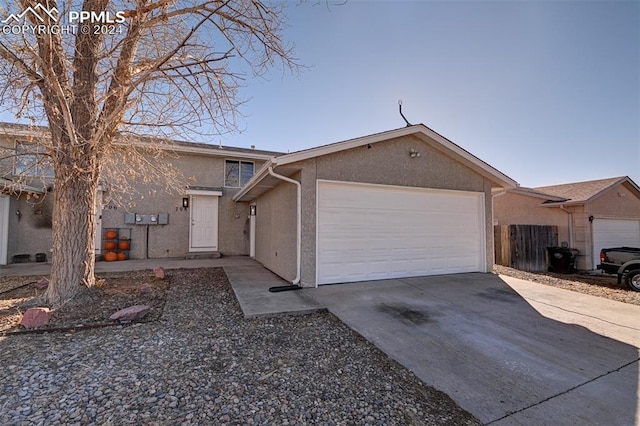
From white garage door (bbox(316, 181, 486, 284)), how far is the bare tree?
3.24 meters

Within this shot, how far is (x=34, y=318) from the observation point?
12.7 ft

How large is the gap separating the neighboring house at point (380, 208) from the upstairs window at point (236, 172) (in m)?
4.05

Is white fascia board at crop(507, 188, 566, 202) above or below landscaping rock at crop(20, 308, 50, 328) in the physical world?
above

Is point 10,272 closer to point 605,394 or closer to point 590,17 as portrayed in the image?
point 605,394

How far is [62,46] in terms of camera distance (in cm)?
461

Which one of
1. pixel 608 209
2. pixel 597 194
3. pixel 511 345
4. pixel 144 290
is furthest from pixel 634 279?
pixel 144 290

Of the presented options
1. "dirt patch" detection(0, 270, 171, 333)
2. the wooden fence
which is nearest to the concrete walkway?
"dirt patch" detection(0, 270, 171, 333)

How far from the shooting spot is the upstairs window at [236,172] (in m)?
11.9

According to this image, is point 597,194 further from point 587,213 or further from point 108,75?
point 108,75

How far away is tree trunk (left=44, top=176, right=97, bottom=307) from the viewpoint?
188 inches

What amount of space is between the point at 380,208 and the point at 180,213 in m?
8.36

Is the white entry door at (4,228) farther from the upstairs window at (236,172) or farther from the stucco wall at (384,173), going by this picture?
the stucco wall at (384,173)

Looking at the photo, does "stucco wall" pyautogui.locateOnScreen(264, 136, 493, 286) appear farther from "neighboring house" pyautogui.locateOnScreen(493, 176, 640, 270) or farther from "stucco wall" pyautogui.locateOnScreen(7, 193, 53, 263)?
"stucco wall" pyautogui.locateOnScreen(7, 193, 53, 263)

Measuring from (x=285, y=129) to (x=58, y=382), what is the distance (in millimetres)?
7339
